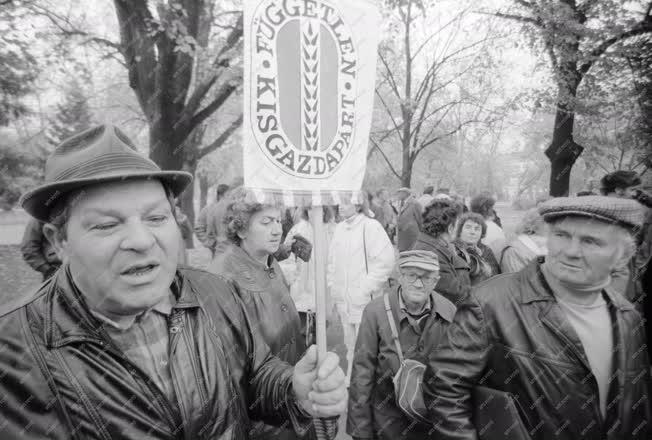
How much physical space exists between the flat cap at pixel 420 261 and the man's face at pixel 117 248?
198cm

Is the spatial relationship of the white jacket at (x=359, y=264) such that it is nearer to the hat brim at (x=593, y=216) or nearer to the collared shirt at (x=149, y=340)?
the hat brim at (x=593, y=216)

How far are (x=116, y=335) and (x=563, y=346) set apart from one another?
6.43 feet

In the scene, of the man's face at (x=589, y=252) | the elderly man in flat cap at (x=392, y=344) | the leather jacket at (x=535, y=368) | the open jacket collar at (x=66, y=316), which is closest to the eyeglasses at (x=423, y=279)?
the elderly man in flat cap at (x=392, y=344)

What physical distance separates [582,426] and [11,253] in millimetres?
16635

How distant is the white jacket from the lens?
454cm

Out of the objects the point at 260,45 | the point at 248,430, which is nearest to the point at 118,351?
the point at 248,430

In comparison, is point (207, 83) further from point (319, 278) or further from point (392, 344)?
point (319, 278)

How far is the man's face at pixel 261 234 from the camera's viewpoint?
9.57 feet

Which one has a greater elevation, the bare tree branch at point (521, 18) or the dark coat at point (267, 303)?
the bare tree branch at point (521, 18)

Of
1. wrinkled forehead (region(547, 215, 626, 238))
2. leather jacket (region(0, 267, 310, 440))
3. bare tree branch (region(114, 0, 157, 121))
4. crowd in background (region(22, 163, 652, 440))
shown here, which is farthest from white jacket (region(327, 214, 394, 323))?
bare tree branch (region(114, 0, 157, 121))

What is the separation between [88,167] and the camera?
1371 mm

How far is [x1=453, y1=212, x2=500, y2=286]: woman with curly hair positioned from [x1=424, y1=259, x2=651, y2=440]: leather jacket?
2.06 metres

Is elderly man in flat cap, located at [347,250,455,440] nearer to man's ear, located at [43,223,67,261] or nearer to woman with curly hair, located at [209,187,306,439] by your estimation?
woman with curly hair, located at [209,187,306,439]

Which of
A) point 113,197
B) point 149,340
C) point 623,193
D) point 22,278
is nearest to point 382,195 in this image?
point 623,193
